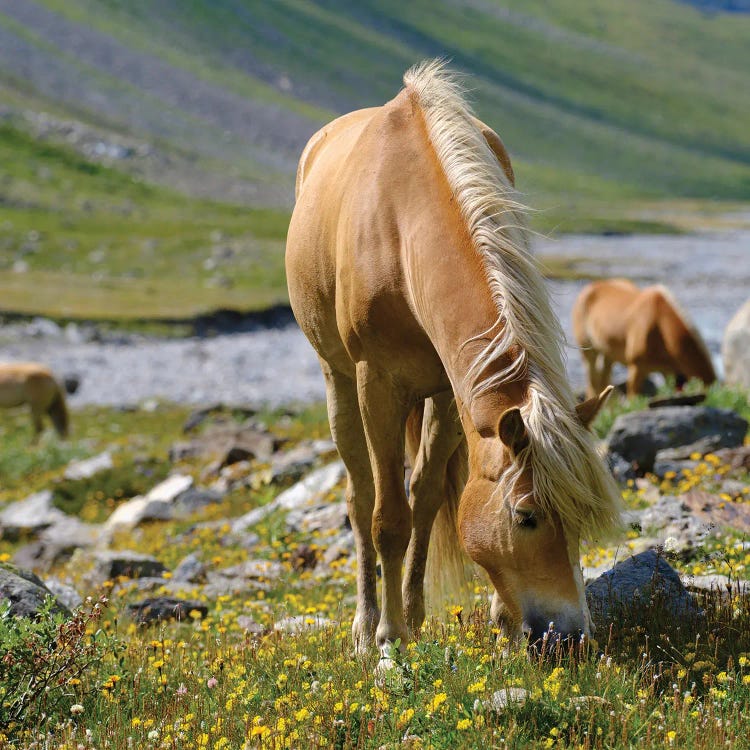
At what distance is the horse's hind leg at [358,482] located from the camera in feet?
21.5

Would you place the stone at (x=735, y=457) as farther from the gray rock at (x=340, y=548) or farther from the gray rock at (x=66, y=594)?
the gray rock at (x=66, y=594)

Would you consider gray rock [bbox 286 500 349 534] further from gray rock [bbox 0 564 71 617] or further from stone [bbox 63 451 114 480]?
stone [bbox 63 451 114 480]

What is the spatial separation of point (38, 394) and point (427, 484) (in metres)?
18.1

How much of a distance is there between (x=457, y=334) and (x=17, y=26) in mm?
138726

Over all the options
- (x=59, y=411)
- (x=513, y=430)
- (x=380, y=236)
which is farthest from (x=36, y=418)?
(x=513, y=430)

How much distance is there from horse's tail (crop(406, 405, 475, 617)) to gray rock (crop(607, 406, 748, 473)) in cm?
356

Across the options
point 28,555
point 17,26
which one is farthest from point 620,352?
point 17,26

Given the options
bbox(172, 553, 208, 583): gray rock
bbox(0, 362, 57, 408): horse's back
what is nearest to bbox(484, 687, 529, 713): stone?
bbox(172, 553, 208, 583): gray rock

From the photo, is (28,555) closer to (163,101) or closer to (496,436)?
(496,436)

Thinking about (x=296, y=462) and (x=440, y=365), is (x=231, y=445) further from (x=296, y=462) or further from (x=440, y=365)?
(x=440, y=365)

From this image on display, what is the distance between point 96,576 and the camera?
29.9 feet

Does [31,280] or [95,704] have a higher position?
[95,704]

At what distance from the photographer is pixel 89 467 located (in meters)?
16.7

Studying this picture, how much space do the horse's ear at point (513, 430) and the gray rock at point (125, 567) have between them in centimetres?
529
